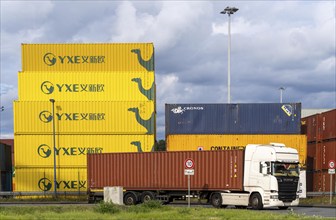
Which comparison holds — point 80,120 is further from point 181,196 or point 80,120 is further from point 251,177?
point 251,177

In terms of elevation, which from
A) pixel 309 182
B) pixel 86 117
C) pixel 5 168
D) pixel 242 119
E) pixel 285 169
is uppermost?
pixel 86 117

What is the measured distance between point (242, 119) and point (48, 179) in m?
15.0

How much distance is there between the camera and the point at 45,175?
127 feet

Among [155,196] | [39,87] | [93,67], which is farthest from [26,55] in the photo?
[155,196]

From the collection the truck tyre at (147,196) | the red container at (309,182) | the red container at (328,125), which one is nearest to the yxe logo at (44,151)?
the truck tyre at (147,196)

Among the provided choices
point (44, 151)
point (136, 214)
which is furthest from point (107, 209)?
point (44, 151)

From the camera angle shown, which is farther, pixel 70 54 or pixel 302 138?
pixel 70 54

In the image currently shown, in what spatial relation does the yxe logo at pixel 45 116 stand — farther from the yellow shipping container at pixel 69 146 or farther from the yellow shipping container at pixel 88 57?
the yellow shipping container at pixel 88 57

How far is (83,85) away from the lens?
3866 cm

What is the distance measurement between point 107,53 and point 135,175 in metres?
12.0

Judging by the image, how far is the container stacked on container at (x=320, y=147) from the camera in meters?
35.8

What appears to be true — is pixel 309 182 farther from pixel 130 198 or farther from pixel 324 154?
pixel 130 198

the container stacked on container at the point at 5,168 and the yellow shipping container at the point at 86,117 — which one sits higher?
the yellow shipping container at the point at 86,117

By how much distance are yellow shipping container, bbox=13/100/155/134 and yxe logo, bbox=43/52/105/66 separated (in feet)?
10.0
